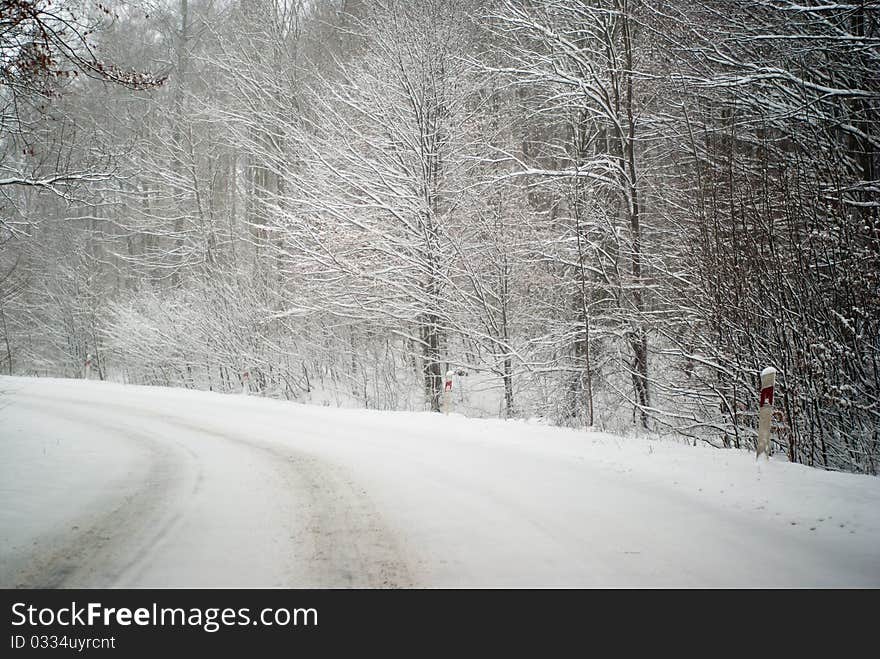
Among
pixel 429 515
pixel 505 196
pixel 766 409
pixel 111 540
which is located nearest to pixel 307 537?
pixel 429 515

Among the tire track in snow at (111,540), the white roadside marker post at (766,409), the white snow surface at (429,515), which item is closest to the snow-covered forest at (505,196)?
the white roadside marker post at (766,409)

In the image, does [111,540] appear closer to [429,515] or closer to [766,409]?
[429,515]

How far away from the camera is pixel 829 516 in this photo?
179 inches

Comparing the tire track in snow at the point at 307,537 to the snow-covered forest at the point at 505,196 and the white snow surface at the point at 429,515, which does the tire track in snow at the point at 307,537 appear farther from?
the snow-covered forest at the point at 505,196

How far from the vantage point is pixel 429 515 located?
4.83 meters

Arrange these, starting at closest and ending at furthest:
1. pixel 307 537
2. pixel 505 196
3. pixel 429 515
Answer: pixel 307 537, pixel 429 515, pixel 505 196

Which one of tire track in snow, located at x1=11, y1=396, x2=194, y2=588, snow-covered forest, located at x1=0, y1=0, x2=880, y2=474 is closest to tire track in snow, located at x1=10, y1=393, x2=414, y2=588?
tire track in snow, located at x1=11, y1=396, x2=194, y2=588

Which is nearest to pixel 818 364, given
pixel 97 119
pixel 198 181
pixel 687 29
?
pixel 687 29

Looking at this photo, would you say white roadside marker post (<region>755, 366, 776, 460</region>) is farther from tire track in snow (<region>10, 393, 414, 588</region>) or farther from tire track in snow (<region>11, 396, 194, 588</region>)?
tire track in snow (<region>11, 396, 194, 588</region>)

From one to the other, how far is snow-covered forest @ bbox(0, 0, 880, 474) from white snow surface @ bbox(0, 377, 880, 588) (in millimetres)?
2872

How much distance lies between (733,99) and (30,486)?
1126 centimetres

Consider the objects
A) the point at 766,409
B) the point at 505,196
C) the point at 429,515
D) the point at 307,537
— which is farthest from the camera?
the point at 505,196

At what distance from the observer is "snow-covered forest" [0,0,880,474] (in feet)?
25.1

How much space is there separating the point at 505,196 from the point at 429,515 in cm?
1061
